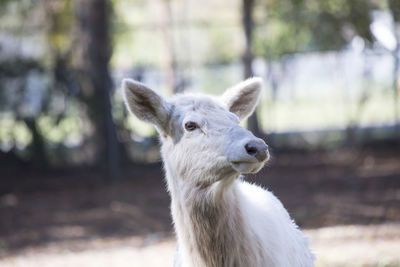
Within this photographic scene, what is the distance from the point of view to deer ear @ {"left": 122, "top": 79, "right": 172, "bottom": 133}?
3809 millimetres

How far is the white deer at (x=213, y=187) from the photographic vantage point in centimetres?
332

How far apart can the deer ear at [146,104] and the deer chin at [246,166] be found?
81 cm

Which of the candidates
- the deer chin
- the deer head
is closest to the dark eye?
the deer head

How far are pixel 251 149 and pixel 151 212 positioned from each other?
6792 mm

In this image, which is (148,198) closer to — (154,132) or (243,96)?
(154,132)

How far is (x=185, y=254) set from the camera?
357 cm

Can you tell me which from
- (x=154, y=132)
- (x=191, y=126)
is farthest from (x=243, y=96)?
(x=154, y=132)

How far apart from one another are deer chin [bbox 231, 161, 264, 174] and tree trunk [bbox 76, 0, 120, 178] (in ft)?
29.8

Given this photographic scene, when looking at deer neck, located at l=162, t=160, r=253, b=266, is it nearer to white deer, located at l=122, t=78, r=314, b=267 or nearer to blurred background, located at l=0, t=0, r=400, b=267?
white deer, located at l=122, t=78, r=314, b=267

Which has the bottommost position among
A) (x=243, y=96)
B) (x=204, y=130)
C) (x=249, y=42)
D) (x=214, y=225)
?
(x=214, y=225)

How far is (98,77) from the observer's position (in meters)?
12.2

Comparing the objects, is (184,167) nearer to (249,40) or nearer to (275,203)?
(275,203)

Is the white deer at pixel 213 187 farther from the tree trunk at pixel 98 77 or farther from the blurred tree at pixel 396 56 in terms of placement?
the blurred tree at pixel 396 56

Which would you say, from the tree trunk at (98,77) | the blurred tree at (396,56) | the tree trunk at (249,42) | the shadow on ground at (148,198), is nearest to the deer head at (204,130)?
the shadow on ground at (148,198)
